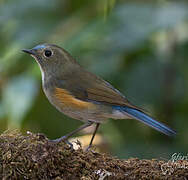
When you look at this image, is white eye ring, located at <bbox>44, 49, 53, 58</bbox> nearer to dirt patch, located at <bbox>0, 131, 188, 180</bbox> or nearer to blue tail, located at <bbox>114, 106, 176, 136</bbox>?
blue tail, located at <bbox>114, 106, 176, 136</bbox>

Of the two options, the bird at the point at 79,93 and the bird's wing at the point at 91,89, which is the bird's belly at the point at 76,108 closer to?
the bird at the point at 79,93

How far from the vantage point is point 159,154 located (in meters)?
5.20

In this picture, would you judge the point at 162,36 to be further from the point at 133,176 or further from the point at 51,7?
the point at 133,176

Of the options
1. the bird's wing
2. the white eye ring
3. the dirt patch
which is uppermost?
the white eye ring

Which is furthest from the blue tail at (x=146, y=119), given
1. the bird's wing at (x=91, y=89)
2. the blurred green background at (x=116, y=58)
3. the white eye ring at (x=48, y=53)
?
the white eye ring at (x=48, y=53)

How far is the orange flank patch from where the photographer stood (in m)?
4.49

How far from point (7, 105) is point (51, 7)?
166cm

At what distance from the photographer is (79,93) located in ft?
15.7

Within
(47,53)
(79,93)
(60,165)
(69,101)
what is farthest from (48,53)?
(60,165)

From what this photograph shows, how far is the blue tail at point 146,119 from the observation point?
395 cm

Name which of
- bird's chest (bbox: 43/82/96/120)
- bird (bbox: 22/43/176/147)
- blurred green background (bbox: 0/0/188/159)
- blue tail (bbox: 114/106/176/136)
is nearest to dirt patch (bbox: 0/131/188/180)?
blue tail (bbox: 114/106/176/136)

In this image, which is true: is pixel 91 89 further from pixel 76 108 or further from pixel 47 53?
pixel 47 53

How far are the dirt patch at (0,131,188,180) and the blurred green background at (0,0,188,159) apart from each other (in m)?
1.73

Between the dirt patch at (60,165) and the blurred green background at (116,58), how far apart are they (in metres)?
1.73
